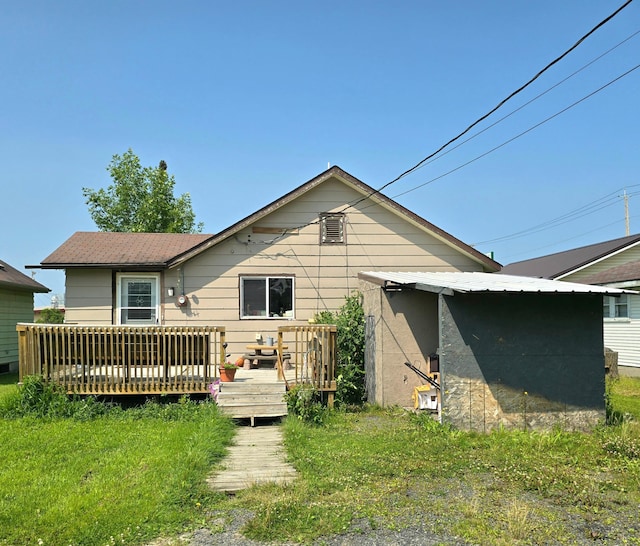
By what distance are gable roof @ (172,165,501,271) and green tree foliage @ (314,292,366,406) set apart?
2518 millimetres

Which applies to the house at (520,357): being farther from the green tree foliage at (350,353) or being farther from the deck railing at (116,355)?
the deck railing at (116,355)

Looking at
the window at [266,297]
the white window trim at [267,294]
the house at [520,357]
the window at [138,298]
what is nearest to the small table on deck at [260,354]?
the white window trim at [267,294]

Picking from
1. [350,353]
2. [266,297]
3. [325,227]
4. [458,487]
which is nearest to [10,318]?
[266,297]

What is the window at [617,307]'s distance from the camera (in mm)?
15698

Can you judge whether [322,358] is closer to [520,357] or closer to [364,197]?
[520,357]

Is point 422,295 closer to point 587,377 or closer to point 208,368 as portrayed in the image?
point 587,377

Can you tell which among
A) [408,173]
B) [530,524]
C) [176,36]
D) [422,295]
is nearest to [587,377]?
[422,295]

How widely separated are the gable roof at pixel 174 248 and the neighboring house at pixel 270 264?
2 centimetres

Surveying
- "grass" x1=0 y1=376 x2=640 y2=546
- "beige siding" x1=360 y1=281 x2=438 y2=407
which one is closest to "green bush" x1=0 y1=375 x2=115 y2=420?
"grass" x1=0 y1=376 x2=640 y2=546

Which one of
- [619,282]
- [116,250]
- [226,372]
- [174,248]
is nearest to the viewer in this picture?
[226,372]

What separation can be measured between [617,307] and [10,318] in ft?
66.9

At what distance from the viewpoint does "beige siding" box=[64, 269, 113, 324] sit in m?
11.8

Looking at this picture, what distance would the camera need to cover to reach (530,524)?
14.5 ft

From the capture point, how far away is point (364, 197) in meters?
12.5
